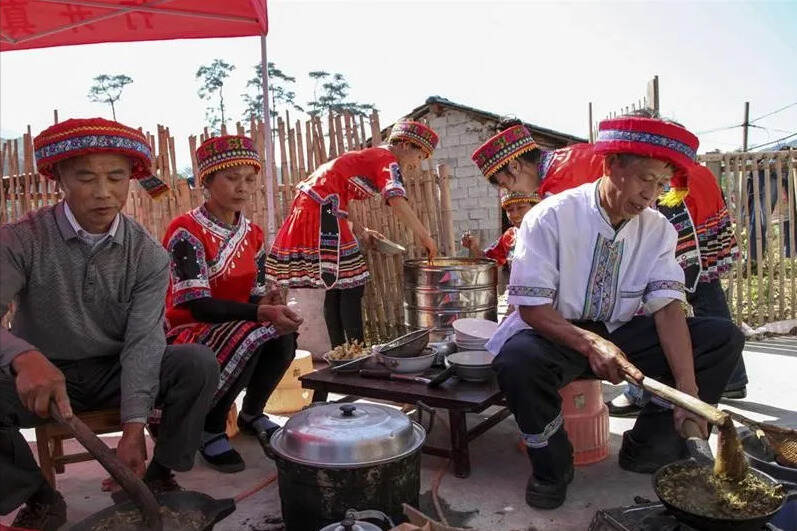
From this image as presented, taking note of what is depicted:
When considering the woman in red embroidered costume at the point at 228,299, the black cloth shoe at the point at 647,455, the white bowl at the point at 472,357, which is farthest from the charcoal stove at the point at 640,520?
the woman in red embroidered costume at the point at 228,299

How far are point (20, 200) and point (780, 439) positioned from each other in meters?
7.49

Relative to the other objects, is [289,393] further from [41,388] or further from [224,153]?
[41,388]

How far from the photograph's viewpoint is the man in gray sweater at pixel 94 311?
2354 mm

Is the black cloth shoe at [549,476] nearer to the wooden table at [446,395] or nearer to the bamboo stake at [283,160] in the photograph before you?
the wooden table at [446,395]

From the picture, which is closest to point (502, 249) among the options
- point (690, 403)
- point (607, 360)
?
Answer: point (607, 360)

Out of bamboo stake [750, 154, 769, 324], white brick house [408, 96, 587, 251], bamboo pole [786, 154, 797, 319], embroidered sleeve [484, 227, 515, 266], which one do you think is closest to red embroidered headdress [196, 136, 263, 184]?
embroidered sleeve [484, 227, 515, 266]

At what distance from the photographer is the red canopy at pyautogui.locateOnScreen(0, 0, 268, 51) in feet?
13.4

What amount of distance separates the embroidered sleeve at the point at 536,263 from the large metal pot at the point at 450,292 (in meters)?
1.88

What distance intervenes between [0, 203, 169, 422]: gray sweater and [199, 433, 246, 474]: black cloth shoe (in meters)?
0.78

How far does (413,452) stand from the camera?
2.26 m

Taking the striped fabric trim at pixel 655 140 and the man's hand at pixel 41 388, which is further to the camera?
the striped fabric trim at pixel 655 140

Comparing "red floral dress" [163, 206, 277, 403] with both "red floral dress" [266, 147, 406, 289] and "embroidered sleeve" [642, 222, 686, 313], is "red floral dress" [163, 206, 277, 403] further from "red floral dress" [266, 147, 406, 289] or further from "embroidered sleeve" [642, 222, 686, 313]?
"embroidered sleeve" [642, 222, 686, 313]

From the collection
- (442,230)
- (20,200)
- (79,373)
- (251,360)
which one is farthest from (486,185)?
(79,373)

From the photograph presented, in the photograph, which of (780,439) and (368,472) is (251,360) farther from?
(780,439)
